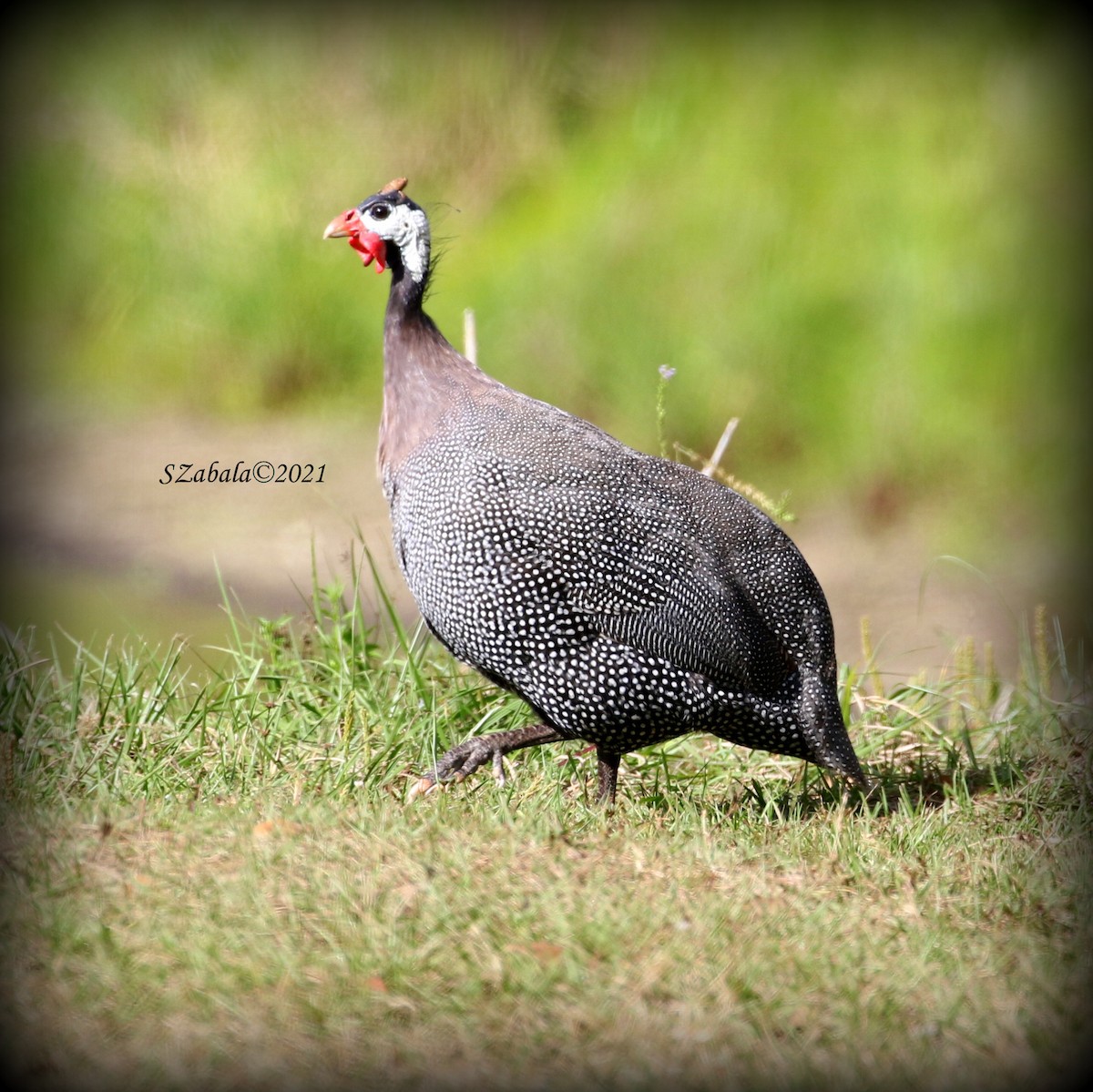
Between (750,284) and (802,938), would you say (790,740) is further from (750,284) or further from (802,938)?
(750,284)

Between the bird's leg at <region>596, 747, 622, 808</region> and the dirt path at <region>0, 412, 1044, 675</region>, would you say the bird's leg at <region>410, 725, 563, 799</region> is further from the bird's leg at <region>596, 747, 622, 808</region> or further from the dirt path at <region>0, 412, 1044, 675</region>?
the dirt path at <region>0, 412, 1044, 675</region>

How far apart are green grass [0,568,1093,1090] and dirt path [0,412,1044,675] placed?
6.86 feet

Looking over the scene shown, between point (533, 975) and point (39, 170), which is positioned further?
point (39, 170)

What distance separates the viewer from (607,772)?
156 inches

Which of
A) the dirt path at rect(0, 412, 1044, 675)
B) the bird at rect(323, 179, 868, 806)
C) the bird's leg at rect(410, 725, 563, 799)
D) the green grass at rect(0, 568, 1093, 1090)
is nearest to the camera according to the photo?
the green grass at rect(0, 568, 1093, 1090)

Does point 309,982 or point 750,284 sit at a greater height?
point 750,284

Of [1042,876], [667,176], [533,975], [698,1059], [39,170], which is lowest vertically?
[698,1059]

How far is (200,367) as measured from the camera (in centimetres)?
870

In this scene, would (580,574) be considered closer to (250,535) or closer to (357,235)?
(357,235)

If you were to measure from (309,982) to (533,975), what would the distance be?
0.40m

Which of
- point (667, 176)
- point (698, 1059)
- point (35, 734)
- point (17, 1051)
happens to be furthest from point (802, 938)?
point (667, 176)

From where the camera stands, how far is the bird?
3.67m

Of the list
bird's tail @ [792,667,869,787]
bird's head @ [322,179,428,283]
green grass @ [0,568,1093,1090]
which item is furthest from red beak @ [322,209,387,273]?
bird's tail @ [792,667,869,787]

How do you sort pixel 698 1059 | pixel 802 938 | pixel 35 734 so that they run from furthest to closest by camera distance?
pixel 35 734 < pixel 802 938 < pixel 698 1059
